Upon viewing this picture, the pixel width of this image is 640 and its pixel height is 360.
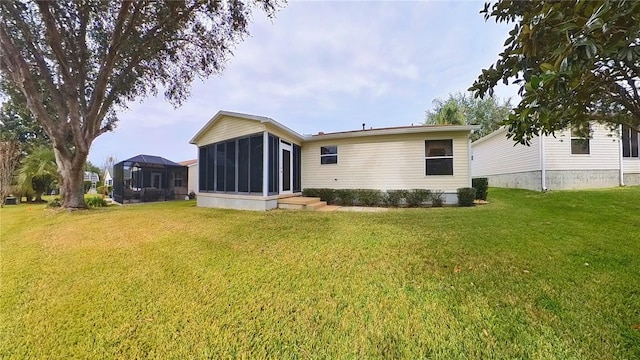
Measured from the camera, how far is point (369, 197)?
9805mm

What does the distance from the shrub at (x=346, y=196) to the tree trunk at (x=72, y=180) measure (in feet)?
33.4

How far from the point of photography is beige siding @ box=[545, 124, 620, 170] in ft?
35.4

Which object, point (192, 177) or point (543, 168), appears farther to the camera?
point (192, 177)

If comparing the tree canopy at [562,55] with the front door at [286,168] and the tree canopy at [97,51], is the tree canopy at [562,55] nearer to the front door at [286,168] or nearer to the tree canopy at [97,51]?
the front door at [286,168]

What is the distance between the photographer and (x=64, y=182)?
10.6m

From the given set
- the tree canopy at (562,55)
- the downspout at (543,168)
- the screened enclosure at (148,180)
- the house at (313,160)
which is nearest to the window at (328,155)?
the house at (313,160)

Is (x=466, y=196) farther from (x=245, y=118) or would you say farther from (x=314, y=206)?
(x=245, y=118)

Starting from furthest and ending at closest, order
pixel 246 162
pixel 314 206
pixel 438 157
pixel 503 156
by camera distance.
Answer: pixel 503 156
pixel 438 157
pixel 246 162
pixel 314 206

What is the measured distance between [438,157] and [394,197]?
84.9 inches

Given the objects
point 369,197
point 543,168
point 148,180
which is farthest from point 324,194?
point 148,180

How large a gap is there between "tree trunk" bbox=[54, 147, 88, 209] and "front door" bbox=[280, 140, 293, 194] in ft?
26.0

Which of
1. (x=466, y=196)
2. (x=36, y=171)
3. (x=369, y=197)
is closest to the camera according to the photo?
(x=466, y=196)

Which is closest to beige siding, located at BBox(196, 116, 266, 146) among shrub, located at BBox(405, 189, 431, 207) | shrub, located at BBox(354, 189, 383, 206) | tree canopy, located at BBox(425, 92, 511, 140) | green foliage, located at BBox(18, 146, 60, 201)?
shrub, located at BBox(354, 189, 383, 206)

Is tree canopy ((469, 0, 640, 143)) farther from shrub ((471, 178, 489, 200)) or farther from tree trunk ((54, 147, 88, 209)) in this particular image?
tree trunk ((54, 147, 88, 209))
